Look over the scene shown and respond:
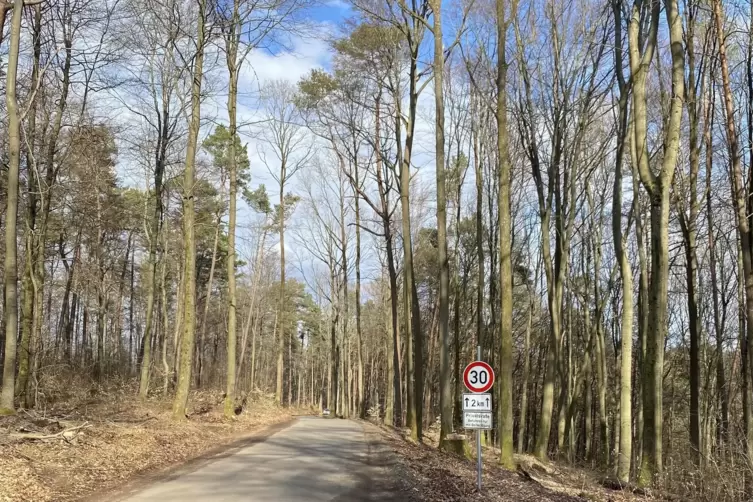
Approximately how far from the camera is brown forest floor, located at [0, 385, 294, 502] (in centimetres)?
682

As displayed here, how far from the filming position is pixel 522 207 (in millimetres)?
26125

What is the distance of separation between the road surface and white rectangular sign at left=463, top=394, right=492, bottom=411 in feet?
5.30

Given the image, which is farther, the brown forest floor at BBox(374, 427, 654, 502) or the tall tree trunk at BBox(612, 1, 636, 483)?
the tall tree trunk at BBox(612, 1, 636, 483)

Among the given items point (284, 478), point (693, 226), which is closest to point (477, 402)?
point (284, 478)

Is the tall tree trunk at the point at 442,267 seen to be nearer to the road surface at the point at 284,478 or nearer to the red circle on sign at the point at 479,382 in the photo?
the road surface at the point at 284,478

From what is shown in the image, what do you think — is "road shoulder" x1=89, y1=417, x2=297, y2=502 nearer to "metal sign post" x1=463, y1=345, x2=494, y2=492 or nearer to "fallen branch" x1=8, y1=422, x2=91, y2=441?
"fallen branch" x1=8, y1=422, x2=91, y2=441

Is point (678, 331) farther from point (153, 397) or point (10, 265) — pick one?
point (10, 265)

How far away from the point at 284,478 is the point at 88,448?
3.44 metres

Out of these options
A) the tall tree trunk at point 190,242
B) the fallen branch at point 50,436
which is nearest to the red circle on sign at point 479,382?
the fallen branch at point 50,436

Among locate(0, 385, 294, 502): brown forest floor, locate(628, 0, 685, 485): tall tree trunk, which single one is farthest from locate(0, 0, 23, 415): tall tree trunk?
locate(628, 0, 685, 485): tall tree trunk

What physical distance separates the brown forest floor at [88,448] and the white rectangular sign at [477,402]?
5099 mm

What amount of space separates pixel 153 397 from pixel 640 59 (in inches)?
796

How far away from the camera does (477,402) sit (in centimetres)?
785

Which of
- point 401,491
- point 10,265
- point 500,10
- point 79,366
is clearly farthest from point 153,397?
point 500,10
